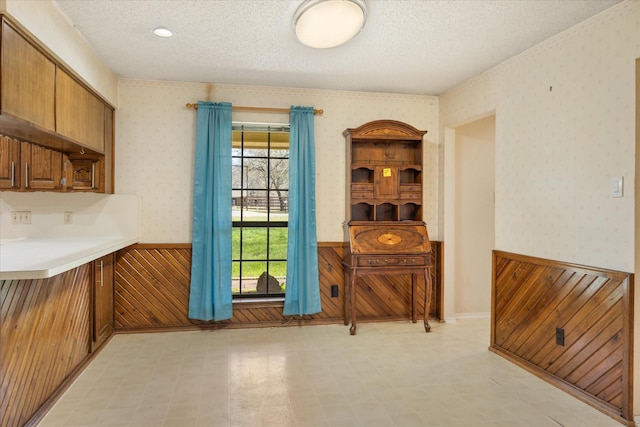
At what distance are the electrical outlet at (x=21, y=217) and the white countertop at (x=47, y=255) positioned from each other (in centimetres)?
18

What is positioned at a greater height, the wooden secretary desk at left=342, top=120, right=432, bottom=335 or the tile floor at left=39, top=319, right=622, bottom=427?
the wooden secretary desk at left=342, top=120, right=432, bottom=335

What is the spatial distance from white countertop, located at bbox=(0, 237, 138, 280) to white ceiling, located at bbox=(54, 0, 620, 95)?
1.55 m

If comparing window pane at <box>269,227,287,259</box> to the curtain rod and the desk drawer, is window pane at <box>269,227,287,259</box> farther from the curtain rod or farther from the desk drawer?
the curtain rod

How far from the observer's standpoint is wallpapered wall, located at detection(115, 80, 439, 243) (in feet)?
12.8

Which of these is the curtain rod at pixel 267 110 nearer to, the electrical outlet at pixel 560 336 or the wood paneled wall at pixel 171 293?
the wood paneled wall at pixel 171 293

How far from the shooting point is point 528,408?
2469 mm

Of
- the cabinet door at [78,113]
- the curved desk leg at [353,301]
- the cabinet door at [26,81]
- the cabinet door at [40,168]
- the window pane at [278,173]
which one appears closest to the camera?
the cabinet door at [26,81]

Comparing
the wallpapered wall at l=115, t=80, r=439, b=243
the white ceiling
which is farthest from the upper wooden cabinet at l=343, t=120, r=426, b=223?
the white ceiling

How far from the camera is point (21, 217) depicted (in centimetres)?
338

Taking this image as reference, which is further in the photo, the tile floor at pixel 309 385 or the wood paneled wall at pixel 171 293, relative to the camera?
the wood paneled wall at pixel 171 293

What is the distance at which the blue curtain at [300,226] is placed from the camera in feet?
13.3

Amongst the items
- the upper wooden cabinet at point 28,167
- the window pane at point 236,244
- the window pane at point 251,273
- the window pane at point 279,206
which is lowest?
the window pane at point 251,273

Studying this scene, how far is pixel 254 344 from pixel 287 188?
1673 mm

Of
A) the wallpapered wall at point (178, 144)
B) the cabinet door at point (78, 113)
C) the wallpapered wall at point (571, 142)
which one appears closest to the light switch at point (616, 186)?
the wallpapered wall at point (571, 142)
